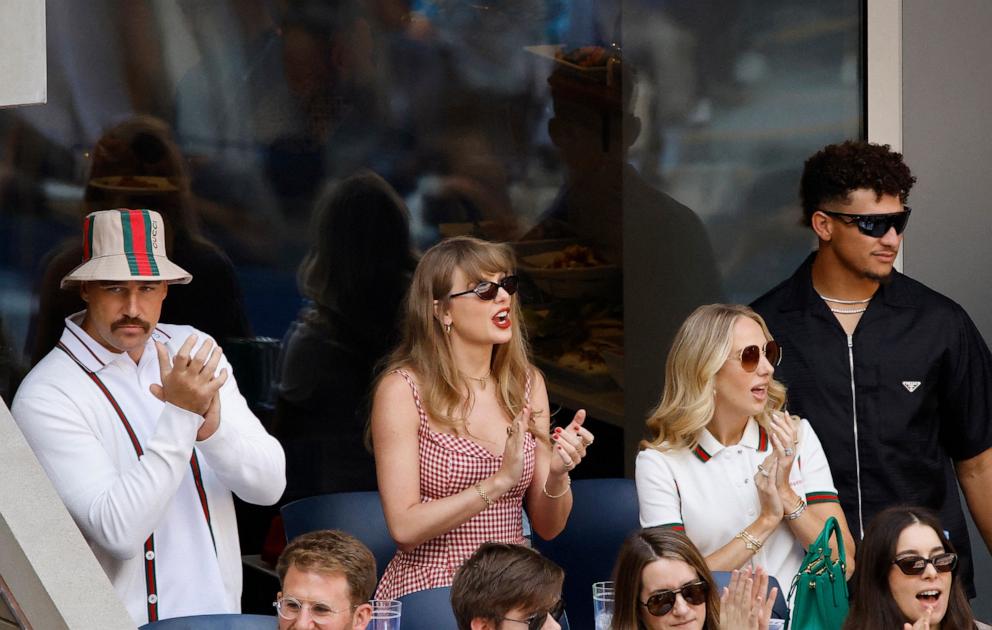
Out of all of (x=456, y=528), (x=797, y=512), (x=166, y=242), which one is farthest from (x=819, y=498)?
(x=166, y=242)

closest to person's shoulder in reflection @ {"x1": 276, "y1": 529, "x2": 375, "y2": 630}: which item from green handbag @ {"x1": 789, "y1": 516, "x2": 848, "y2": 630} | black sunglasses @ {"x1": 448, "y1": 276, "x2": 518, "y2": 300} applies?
black sunglasses @ {"x1": 448, "y1": 276, "x2": 518, "y2": 300}

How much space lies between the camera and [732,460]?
4.28 m

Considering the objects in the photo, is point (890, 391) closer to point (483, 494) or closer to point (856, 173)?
point (856, 173)

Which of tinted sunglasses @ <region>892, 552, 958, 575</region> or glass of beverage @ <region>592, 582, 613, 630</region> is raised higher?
tinted sunglasses @ <region>892, 552, 958, 575</region>

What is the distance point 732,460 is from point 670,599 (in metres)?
0.85

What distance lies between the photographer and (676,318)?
237 inches

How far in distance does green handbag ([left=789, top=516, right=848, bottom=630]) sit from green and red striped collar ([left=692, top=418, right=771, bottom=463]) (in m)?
0.54

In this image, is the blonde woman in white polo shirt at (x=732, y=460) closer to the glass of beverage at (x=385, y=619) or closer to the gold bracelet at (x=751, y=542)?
the gold bracelet at (x=751, y=542)

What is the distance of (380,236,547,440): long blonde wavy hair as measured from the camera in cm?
428

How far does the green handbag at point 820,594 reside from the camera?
149 inches

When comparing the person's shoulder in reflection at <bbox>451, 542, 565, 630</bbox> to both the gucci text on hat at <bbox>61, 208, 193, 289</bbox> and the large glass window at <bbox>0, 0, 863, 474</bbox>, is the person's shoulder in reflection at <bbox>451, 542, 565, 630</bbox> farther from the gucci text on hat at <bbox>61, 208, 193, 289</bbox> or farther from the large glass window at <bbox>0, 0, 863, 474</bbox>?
the large glass window at <bbox>0, 0, 863, 474</bbox>

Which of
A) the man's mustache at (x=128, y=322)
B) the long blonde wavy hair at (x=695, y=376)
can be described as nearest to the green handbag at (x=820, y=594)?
the long blonde wavy hair at (x=695, y=376)

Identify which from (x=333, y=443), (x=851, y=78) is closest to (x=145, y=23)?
(x=333, y=443)

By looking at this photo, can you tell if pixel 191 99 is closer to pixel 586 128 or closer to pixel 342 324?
pixel 342 324
